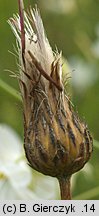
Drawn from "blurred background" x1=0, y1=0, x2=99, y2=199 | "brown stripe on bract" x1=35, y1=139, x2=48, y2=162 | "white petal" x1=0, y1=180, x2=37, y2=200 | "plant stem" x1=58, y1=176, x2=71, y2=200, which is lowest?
"plant stem" x1=58, y1=176, x2=71, y2=200

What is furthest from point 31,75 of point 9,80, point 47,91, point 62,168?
point 9,80

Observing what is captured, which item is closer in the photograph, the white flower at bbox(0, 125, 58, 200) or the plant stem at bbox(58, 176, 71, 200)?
the plant stem at bbox(58, 176, 71, 200)

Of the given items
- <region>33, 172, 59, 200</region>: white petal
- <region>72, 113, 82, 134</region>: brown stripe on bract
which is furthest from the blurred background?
<region>72, 113, 82, 134</region>: brown stripe on bract

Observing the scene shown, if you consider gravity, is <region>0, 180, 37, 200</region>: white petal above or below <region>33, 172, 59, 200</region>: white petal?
below

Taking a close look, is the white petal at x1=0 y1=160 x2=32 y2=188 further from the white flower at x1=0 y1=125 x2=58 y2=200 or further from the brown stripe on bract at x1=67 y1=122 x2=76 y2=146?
the brown stripe on bract at x1=67 y1=122 x2=76 y2=146

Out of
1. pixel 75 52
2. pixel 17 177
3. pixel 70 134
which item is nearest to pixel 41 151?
pixel 70 134

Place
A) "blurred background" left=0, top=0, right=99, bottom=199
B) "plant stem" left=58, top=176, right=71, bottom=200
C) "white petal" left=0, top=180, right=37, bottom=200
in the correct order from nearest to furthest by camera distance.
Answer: "plant stem" left=58, top=176, right=71, bottom=200 → "white petal" left=0, top=180, right=37, bottom=200 → "blurred background" left=0, top=0, right=99, bottom=199

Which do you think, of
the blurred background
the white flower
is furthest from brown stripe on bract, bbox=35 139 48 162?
the blurred background

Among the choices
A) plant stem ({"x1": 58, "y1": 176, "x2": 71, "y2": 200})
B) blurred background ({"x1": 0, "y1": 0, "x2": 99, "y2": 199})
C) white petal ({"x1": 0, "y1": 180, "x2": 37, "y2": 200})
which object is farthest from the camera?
blurred background ({"x1": 0, "y1": 0, "x2": 99, "y2": 199})

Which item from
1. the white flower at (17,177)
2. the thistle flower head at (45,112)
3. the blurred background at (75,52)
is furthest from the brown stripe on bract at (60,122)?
the blurred background at (75,52)
